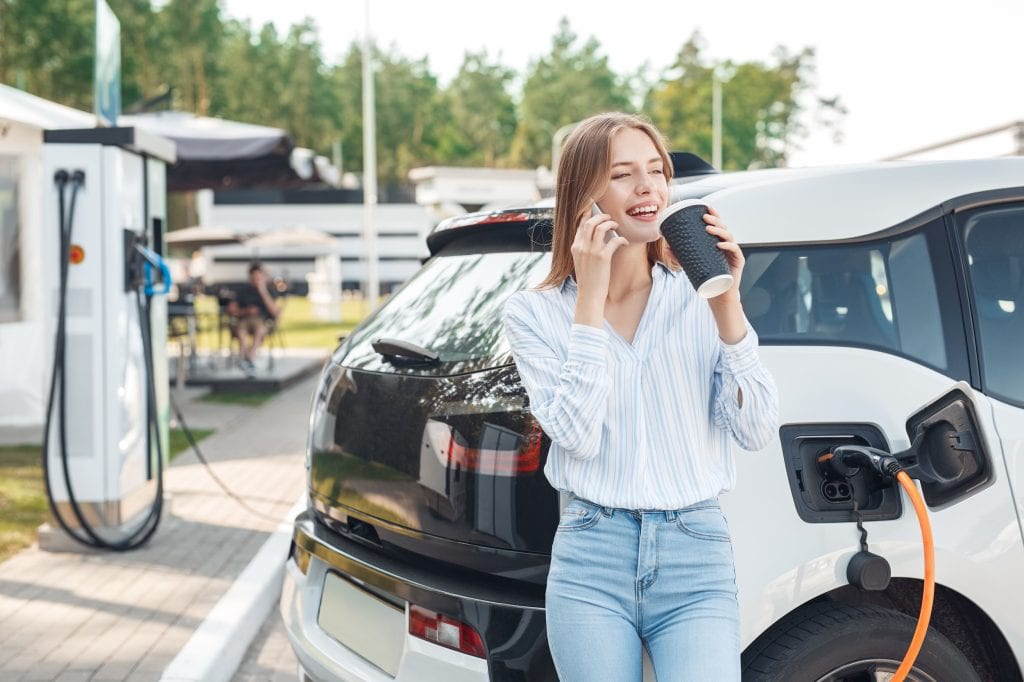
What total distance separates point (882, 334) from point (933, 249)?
0.84ft

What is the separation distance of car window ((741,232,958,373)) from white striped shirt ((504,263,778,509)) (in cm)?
32

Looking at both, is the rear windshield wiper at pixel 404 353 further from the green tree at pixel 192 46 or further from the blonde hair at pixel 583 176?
the green tree at pixel 192 46

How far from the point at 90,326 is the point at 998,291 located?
4.54 meters

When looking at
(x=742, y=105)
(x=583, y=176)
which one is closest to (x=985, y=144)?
(x=583, y=176)

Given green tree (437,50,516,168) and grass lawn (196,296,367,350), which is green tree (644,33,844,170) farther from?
grass lawn (196,296,367,350)

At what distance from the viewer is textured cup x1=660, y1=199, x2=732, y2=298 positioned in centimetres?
195

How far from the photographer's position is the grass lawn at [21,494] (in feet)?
20.2

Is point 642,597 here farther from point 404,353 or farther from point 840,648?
point 404,353

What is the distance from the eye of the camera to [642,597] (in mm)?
2070

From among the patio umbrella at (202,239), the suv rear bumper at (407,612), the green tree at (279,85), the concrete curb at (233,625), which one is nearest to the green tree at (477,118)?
the green tree at (279,85)

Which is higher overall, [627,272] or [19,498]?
[627,272]

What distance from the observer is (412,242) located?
186 feet

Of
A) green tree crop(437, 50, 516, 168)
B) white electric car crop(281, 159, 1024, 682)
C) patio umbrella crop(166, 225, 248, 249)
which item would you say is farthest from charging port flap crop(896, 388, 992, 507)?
green tree crop(437, 50, 516, 168)

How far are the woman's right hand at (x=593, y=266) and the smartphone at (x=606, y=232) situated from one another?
1cm
